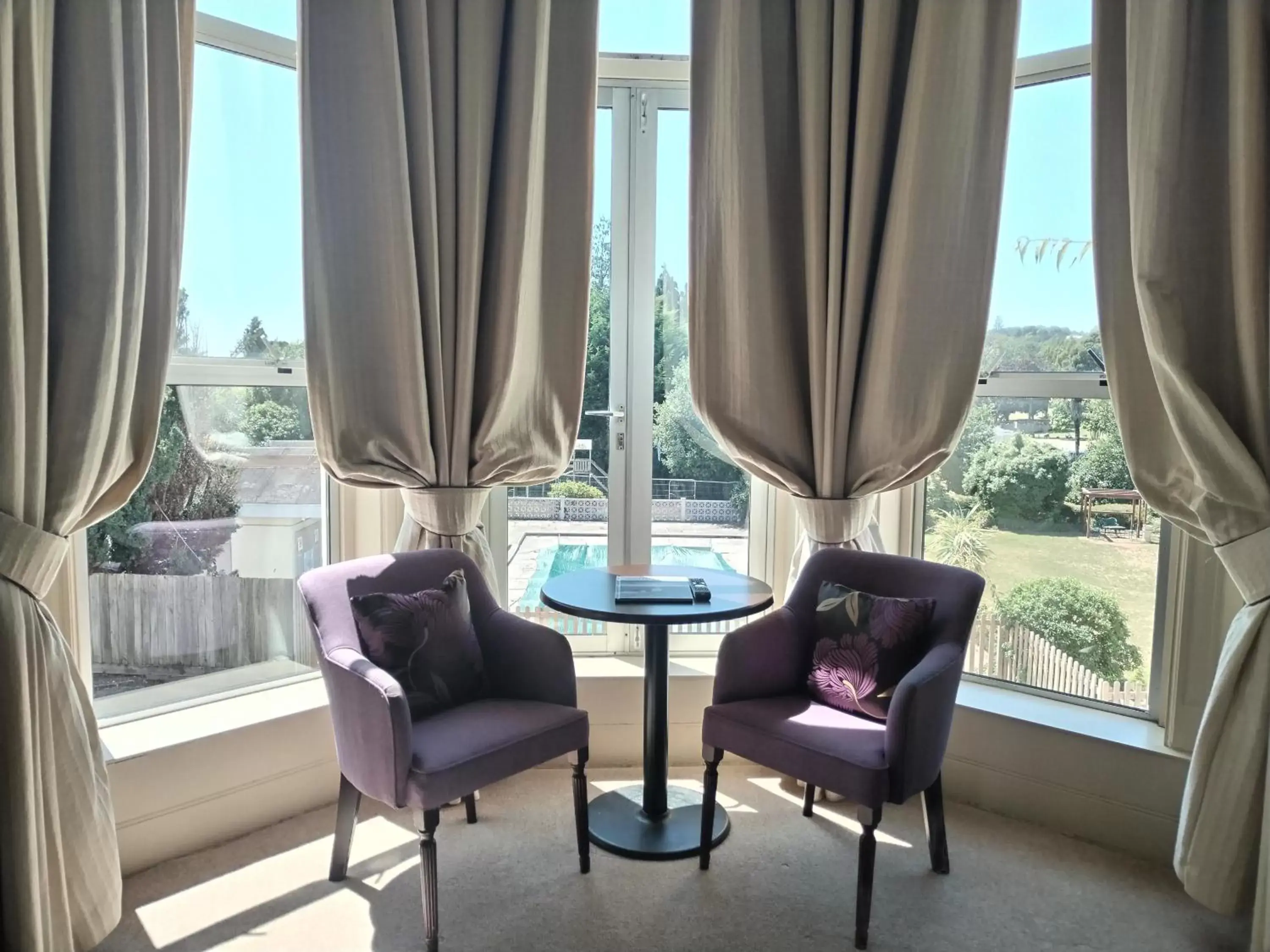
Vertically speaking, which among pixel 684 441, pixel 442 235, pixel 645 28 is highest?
pixel 645 28

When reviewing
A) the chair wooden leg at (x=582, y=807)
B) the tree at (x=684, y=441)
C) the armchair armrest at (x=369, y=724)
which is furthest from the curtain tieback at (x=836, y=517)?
the armchair armrest at (x=369, y=724)

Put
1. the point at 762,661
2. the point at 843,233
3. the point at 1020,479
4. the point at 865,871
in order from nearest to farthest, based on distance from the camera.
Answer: the point at 865,871 → the point at 762,661 → the point at 843,233 → the point at 1020,479

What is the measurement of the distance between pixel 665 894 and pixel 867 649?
815mm

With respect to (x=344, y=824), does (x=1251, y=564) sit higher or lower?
higher

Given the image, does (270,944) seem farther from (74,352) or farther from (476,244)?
(476,244)

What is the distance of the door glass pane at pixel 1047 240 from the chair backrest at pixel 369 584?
67.9 inches

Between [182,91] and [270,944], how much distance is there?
6.90 ft

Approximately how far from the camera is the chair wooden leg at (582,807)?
2180 mm

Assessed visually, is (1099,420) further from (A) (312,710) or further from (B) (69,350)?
(B) (69,350)

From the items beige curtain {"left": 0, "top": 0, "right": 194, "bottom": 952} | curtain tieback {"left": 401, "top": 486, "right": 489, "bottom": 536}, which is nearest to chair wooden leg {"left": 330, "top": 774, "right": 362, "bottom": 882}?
beige curtain {"left": 0, "top": 0, "right": 194, "bottom": 952}

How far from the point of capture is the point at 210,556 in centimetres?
255

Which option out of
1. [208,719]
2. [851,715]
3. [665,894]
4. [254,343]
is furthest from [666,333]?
[208,719]

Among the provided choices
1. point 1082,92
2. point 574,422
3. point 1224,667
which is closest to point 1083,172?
point 1082,92

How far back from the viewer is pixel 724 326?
106 inches
